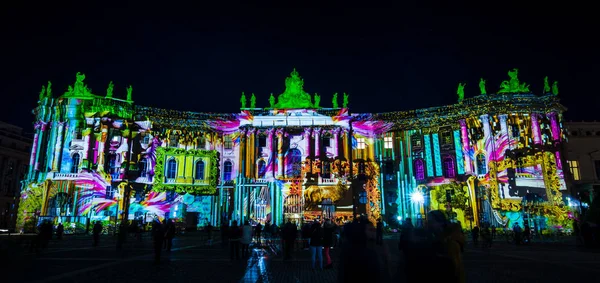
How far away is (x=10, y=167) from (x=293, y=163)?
52355 mm

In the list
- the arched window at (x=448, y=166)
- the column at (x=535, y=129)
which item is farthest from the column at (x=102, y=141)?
the column at (x=535, y=129)

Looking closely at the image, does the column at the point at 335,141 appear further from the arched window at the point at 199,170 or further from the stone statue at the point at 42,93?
the stone statue at the point at 42,93

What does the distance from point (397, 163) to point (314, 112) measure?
532 inches

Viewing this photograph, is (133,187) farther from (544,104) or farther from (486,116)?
(544,104)

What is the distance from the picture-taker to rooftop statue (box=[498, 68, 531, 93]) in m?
49.7

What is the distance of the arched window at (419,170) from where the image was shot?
5339 centimetres

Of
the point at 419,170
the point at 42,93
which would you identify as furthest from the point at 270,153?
the point at 42,93

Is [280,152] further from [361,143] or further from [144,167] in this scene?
[144,167]

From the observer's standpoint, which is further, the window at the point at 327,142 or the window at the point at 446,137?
the window at the point at 327,142

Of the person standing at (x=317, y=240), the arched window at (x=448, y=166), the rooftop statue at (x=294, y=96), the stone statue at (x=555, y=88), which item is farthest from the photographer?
the rooftop statue at (x=294, y=96)

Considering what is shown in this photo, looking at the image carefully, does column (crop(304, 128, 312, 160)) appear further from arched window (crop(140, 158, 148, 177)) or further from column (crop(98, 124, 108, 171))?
column (crop(98, 124, 108, 171))

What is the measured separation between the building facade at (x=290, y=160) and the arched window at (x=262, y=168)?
0.15 meters

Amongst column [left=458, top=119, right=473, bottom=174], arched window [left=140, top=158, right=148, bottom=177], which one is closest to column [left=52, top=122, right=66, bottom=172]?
arched window [left=140, top=158, right=148, bottom=177]

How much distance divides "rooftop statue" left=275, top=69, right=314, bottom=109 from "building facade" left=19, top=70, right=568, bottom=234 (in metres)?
0.20
